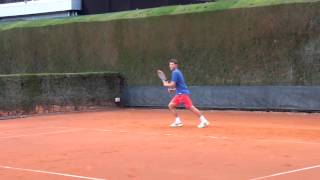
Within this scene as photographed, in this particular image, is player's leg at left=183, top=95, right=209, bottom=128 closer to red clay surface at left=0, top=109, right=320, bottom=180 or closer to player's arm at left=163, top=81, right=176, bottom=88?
red clay surface at left=0, top=109, right=320, bottom=180

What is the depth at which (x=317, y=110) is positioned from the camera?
65.4 feet

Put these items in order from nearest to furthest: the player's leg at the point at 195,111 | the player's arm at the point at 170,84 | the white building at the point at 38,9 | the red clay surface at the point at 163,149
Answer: the red clay surface at the point at 163,149 < the player's arm at the point at 170,84 < the player's leg at the point at 195,111 < the white building at the point at 38,9

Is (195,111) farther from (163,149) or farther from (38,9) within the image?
(38,9)

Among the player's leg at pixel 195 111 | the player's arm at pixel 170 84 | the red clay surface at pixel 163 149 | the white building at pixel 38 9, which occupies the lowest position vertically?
the red clay surface at pixel 163 149

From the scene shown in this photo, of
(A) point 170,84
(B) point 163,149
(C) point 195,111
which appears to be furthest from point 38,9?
(B) point 163,149

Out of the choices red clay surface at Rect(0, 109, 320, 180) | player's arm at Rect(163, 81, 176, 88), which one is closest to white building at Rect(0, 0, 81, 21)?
red clay surface at Rect(0, 109, 320, 180)

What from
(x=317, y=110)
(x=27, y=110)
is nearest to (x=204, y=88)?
(x=317, y=110)

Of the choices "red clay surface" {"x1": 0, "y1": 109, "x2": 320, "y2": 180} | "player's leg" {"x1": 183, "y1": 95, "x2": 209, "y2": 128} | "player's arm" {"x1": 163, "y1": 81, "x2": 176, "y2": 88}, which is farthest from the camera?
"player's leg" {"x1": 183, "y1": 95, "x2": 209, "y2": 128}

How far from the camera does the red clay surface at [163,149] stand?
9.09 metres

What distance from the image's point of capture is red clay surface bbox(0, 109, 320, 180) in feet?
29.8

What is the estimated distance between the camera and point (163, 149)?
11.7 m

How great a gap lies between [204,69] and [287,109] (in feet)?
13.2

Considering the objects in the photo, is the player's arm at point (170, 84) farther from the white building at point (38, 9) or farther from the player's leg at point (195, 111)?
the white building at point (38, 9)

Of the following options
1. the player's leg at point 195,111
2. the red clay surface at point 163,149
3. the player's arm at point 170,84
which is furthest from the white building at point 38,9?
the player's leg at point 195,111
